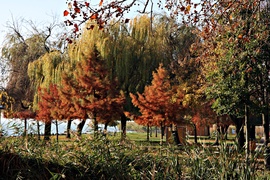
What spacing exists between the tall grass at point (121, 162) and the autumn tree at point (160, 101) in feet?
40.0

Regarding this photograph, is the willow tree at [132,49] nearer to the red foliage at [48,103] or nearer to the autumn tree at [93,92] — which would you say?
the autumn tree at [93,92]

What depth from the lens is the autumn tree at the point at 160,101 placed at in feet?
63.9

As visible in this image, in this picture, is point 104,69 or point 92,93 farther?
point 92,93

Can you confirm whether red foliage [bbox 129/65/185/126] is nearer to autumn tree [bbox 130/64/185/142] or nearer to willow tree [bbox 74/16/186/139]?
autumn tree [bbox 130/64/185/142]

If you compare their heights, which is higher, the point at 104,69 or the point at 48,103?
the point at 104,69

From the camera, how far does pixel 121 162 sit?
5.86 m

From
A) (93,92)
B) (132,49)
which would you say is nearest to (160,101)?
(93,92)

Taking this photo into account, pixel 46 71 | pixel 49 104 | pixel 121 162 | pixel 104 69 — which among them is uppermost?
pixel 46 71

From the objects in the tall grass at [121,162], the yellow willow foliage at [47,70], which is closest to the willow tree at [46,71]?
the yellow willow foliage at [47,70]

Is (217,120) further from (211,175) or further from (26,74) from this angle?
(211,175)

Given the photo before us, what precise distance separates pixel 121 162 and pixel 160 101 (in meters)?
13.8

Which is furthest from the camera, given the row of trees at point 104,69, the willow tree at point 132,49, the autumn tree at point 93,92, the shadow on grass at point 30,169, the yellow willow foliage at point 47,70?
the yellow willow foliage at point 47,70

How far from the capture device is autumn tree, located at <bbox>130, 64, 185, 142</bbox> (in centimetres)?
1947

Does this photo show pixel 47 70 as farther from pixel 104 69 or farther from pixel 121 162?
pixel 121 162
